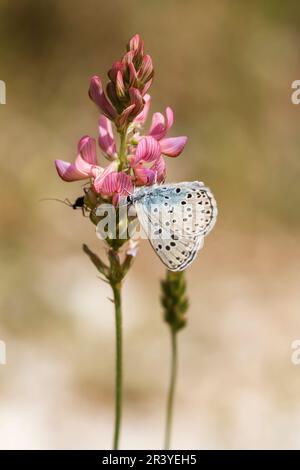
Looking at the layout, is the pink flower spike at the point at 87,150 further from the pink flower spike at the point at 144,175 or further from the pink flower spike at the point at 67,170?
the pink flower spike at the point at 144,175

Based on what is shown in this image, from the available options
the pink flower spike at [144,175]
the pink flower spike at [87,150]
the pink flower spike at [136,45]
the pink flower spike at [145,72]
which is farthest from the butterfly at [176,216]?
the pink flower spike at [136,45]

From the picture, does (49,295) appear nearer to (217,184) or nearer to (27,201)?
(27,201)

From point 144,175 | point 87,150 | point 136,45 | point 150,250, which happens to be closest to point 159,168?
point 144,175

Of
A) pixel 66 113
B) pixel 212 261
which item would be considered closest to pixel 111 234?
pixel 212 261

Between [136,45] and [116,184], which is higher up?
[136,45]

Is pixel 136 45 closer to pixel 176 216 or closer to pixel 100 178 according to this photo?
pixel 100 178

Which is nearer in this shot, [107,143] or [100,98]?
[100,98]

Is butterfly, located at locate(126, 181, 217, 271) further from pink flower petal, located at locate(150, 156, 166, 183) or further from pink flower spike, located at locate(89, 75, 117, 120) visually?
pink flower spike, located at locate(89, 75, 117, 120)
